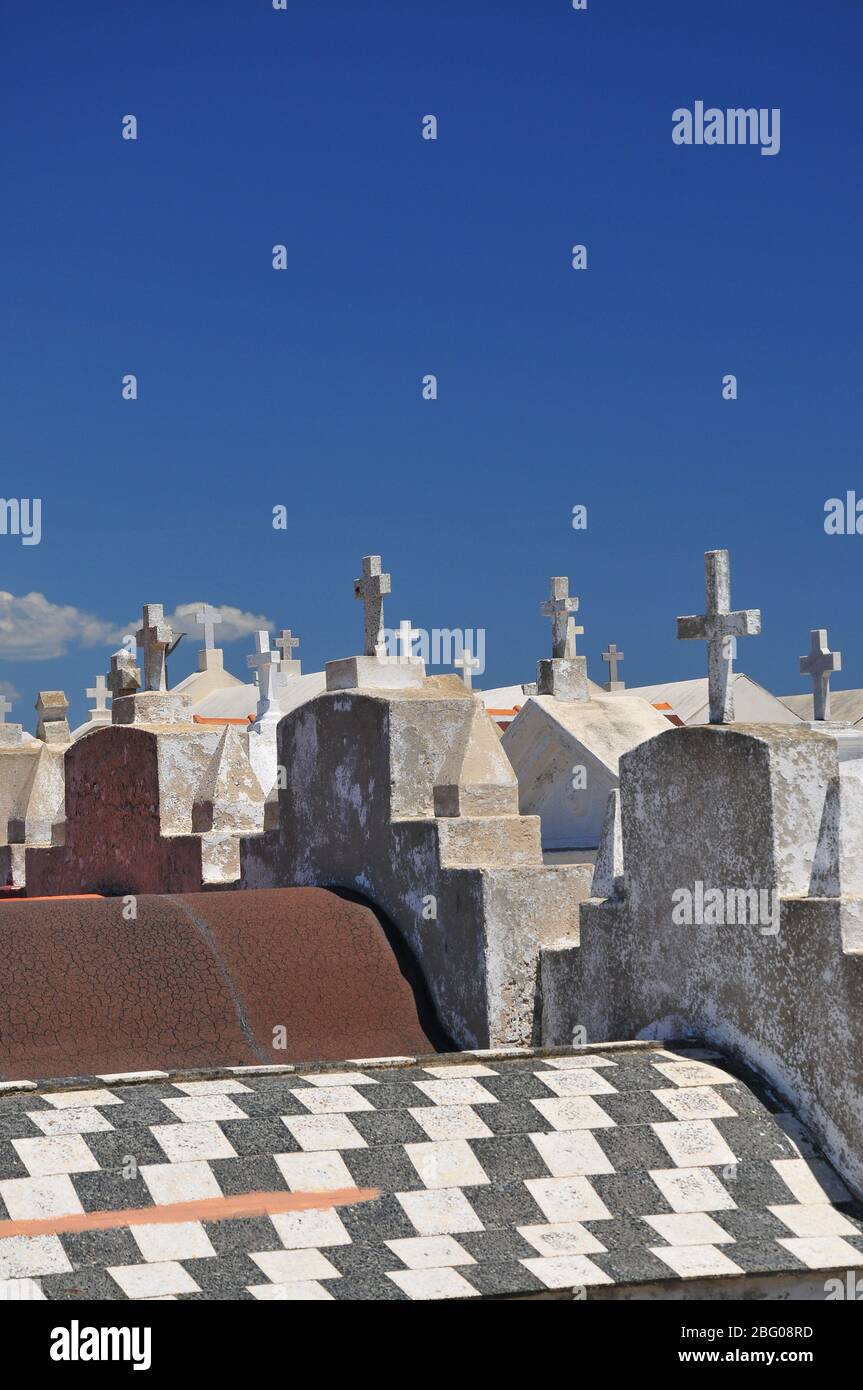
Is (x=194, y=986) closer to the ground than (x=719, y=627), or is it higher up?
closer to the ground

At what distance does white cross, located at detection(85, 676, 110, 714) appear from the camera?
17.8 m

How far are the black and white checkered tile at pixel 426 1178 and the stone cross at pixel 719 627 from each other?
1.61 meters

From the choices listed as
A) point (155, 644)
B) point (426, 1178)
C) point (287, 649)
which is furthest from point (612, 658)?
point (426, 1178)

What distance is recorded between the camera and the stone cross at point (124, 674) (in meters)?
12.6

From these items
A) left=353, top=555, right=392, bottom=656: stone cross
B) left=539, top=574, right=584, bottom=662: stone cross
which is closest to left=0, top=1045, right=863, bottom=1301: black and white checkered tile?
left=353, top=555, right=392, bottom=656: stone cross

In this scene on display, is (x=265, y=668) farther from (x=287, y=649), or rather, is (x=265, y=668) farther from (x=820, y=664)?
(x=287, y=649)

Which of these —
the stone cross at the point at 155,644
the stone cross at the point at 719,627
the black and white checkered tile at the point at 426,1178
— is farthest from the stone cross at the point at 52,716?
the black and white checkered tile at the point at 426,1178

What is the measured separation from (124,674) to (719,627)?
632cm

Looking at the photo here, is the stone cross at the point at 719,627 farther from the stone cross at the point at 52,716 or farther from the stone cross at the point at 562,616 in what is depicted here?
the stone cross at the point at 52,716

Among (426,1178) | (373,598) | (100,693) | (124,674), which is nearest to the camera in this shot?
(426,1178)

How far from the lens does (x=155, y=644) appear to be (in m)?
12.8

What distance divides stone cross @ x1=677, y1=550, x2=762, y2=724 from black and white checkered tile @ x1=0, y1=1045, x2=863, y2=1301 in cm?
161

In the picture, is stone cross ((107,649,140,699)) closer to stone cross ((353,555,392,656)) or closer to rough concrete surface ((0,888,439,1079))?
stone cross ((353,555,392,656))
